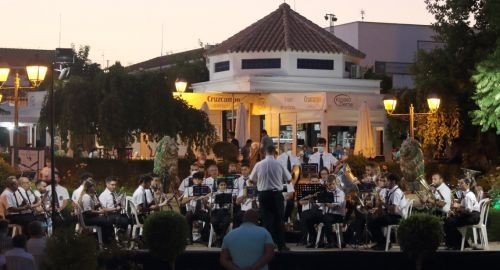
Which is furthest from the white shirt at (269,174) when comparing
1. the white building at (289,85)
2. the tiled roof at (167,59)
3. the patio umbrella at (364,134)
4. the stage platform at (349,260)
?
the tiled roof at (167,59)

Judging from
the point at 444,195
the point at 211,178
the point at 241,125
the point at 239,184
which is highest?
the point at 241,125

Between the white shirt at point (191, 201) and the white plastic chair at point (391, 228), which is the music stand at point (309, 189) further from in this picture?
the white shirt at point (191, 201)

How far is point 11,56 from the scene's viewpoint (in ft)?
352

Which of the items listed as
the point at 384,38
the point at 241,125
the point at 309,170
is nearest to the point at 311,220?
the point at 309,170

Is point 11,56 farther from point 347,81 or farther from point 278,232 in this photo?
point 278,232

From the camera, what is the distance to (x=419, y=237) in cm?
1809

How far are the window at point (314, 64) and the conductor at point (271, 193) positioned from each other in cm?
2963

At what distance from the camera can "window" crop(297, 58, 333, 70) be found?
161 ft

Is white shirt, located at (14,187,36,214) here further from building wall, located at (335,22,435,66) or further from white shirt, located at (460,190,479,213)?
building wall, located at (335,22,435,66)

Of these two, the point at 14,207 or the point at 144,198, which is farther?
the point at 144,198

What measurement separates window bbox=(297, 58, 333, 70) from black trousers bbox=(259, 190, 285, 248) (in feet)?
97.6

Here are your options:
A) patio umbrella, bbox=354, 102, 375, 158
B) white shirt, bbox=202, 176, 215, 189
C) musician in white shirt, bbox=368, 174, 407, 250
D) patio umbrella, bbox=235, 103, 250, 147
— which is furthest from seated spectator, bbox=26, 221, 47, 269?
patio umbrella, bbox=235, 103, 250, 147

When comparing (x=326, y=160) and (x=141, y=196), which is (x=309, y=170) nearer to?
(x=326, y=160)

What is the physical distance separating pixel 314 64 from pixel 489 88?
15781 millimetres
